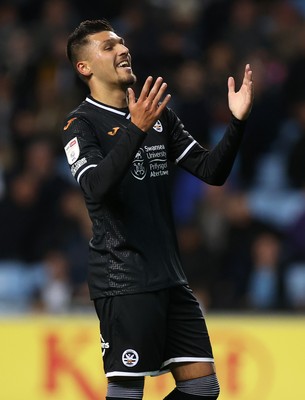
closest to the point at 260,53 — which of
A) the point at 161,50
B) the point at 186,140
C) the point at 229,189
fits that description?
the point at 161,50

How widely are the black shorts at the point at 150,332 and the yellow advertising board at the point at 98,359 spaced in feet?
7.39

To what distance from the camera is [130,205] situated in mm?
4230

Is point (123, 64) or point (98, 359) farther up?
point (123, 64)

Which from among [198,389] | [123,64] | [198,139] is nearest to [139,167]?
[123,64]

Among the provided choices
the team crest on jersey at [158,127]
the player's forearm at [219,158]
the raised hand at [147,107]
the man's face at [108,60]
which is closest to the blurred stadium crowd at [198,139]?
the player's forearm at [219,158]

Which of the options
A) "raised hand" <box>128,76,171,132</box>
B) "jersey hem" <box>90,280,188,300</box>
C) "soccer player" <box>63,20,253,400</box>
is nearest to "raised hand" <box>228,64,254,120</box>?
"soccer player" <box>63,20,253,400</box>

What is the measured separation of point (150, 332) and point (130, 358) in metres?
0.13

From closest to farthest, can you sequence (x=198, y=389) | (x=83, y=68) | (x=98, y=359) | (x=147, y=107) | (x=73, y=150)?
(x=147, y=107)
(x=73, y=150)
(x=198, y=389)
(x=83, y=68)
(x=98, y=359)

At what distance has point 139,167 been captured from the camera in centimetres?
426

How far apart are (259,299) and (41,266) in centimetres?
180

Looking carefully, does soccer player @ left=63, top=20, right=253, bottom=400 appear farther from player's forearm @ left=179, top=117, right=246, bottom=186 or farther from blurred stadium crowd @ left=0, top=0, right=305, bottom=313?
blurred stadium crowd @ left=0, top=0, right=305, bottom=313

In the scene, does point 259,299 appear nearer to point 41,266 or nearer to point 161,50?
point 41,266

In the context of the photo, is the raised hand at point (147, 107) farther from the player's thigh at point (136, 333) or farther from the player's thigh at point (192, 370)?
the player's thigh at point (192, 370)

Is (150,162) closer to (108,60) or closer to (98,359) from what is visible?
(108,60)
